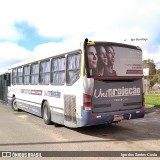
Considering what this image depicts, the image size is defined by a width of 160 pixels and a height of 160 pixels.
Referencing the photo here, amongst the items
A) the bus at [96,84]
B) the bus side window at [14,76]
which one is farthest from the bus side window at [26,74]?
the bus at [96,84]

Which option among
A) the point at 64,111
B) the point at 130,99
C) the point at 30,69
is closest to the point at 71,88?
the point at 64,111

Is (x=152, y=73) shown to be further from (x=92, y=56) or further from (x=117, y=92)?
(x=92, y=56)

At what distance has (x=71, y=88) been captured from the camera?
1023cm

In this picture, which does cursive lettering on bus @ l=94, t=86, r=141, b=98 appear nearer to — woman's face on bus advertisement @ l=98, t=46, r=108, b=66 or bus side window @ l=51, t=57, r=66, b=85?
woman's face on bus advertisement @ l=98, t=46, r=108, b=66

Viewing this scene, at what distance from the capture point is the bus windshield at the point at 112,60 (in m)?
9.60

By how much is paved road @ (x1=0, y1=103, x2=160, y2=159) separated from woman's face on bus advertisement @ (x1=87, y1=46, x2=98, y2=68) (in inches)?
90.7

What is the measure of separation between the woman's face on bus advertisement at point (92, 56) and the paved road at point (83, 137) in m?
2.30

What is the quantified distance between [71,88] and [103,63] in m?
1.38

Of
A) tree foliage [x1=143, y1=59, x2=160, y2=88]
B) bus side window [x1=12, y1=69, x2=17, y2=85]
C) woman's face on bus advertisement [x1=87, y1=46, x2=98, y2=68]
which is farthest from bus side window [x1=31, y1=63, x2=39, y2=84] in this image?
tree foliage [x1=143, y1=59, x2=160, y2=88]

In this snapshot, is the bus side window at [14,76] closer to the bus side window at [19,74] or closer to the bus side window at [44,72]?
the bus side window at [19,74]

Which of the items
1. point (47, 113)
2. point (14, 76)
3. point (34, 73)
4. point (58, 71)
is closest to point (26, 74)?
point (34, 73)

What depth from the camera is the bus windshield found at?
9.60 meters

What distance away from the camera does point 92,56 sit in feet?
31.6

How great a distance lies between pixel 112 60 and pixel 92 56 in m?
0.73
